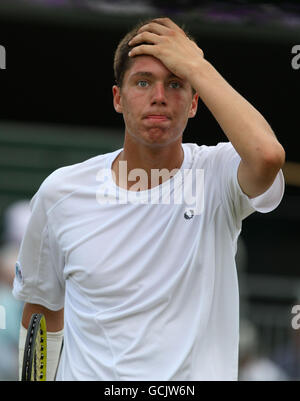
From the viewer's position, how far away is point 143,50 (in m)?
2.21

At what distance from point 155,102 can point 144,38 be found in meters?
0.18

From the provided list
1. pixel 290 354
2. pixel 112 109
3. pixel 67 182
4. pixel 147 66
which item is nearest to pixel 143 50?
pixel 147 66

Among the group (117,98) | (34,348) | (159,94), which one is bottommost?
(34,348)

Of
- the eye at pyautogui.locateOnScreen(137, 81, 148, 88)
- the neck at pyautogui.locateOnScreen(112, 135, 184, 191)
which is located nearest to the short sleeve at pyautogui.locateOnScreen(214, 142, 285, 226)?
the neck at pyautogui.locateOnScreen(112, 135, 184, 191)

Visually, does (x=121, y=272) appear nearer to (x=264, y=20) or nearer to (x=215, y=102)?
(x=215, y=102)

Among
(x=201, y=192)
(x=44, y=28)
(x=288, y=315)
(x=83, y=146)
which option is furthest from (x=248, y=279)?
(x=201, y=192)

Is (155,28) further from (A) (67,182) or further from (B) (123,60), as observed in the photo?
(A) (67,182)

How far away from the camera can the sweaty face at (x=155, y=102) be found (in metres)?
2.18

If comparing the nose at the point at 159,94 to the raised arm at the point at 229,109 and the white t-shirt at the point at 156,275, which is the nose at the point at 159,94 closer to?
the raised arm at the point at 229,109

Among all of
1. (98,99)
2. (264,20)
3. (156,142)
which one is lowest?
(156,142)

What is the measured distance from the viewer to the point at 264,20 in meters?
3.76

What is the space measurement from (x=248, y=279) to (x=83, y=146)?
1.58m

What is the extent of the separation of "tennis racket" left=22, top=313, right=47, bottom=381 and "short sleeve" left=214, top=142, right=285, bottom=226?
643 millimetres

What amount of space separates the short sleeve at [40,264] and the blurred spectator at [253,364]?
2836 millimetres
